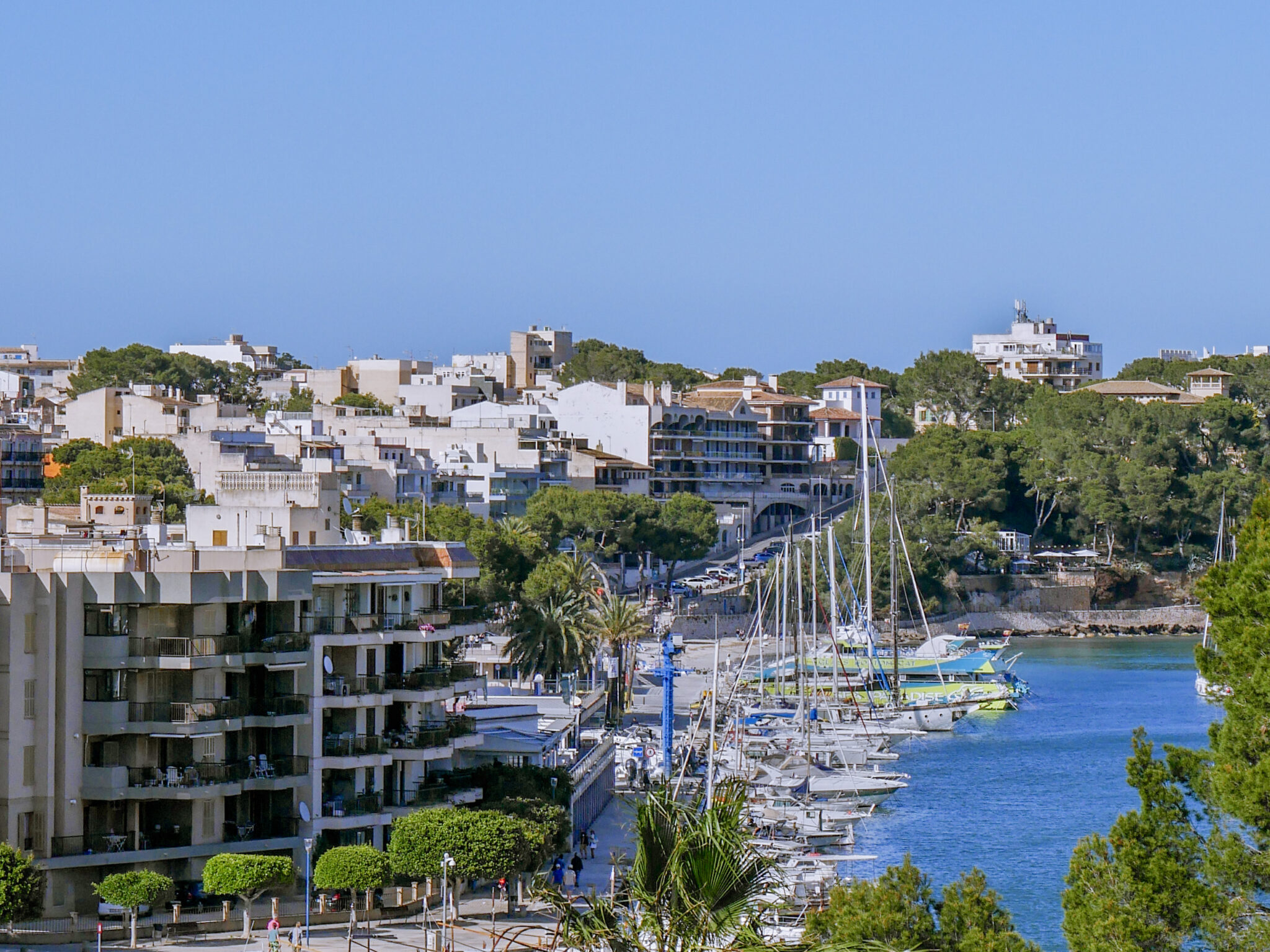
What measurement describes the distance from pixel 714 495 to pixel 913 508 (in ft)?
41.9

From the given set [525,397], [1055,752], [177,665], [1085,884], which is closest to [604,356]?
[525,397]

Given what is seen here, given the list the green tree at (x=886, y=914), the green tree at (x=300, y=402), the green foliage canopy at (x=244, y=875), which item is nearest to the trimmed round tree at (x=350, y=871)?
the green foliage canopy at (x=244, y=875)

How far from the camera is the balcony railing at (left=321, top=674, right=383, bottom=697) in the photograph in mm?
35688

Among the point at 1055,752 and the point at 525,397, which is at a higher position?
the point at 525,397

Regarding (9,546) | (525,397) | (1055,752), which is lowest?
(1055,752)

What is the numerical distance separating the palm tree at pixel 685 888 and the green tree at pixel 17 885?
16.4m

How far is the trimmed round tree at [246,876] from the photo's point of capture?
1247 inches

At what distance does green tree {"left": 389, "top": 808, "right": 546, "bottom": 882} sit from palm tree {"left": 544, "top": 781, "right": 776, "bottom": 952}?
19.0 meters

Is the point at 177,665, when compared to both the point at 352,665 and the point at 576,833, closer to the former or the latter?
the point at 352,665

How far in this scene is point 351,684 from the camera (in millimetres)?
36094

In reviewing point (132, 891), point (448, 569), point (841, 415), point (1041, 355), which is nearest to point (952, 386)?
point (841, 415)

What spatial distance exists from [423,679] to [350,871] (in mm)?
5627

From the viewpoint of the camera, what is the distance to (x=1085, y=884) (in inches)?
937

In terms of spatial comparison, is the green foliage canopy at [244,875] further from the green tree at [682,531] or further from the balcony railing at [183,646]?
the green tree at [682,531]
